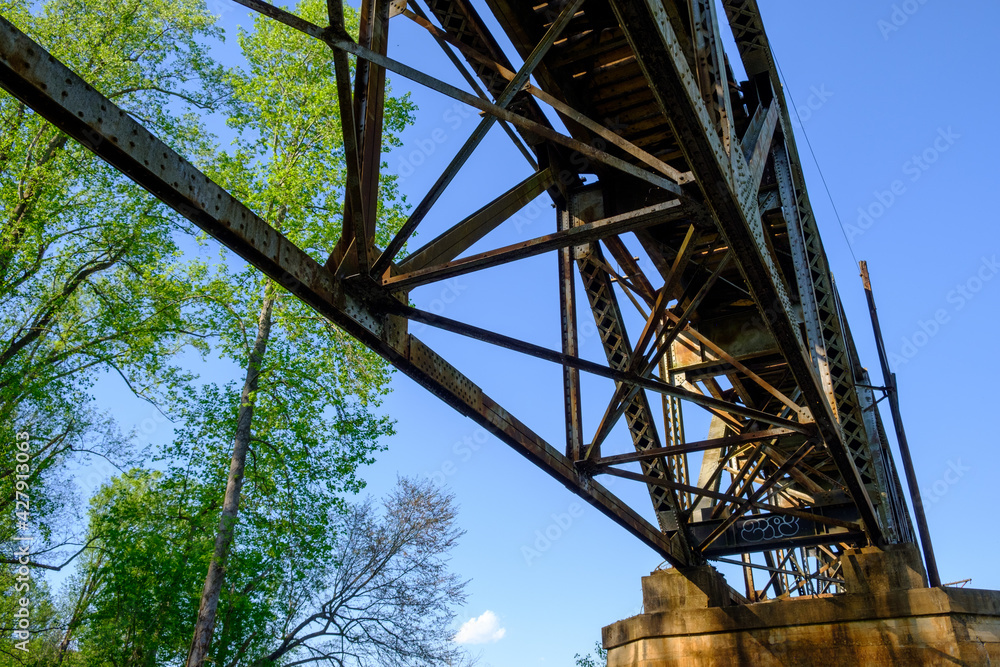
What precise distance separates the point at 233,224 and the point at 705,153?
2.85 m

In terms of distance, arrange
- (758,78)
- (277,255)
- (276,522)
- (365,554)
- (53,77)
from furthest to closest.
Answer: (365,554)
(276,522)
(758,78)
(277,255)
(53,77)

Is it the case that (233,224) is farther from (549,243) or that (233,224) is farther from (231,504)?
(231,504)

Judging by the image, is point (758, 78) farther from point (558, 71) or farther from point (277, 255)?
point (277, 255)

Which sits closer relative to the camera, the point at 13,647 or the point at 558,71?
the point at 558,71

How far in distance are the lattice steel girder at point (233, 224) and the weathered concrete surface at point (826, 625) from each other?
3769mm

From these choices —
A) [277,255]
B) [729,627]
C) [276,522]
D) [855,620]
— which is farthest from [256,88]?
[855,620]

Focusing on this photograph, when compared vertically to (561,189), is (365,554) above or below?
below

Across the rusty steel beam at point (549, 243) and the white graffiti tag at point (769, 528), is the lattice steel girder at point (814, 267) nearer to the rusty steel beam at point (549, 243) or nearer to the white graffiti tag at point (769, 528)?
the white graffiti tag at point (769, 528)

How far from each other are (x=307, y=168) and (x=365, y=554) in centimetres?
809

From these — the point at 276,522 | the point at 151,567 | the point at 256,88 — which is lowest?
the point at 151,567

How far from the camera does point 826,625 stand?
9445 millimetres

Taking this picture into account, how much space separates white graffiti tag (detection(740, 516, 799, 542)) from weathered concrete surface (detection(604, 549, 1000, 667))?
30.7 inches

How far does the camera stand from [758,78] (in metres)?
7.93

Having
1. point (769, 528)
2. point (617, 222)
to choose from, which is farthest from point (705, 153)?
point (769, 528)
